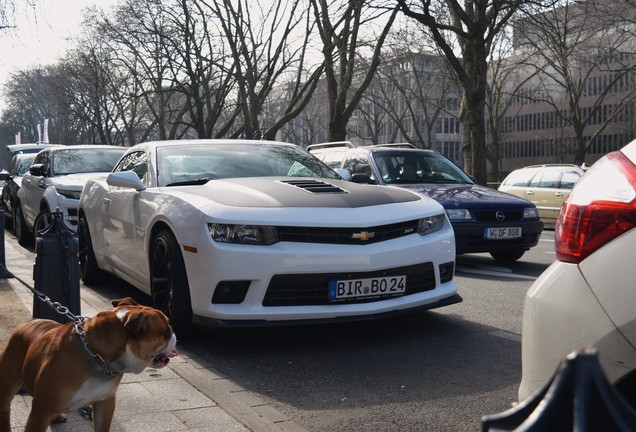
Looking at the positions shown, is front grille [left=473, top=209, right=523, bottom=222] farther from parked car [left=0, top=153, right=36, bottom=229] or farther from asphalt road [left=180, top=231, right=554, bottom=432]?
parked car [left=0, top=153, right=36, bottom=229]

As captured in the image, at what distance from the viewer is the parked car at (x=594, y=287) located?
231 cm

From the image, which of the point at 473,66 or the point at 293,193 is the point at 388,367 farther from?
the point at 473,66

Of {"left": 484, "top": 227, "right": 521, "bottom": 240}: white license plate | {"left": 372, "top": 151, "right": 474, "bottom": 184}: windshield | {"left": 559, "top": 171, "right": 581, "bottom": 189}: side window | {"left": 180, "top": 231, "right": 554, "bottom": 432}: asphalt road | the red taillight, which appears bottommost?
{"left": 180, "top": 231, "right": 554, "bottom": 432}: asphalt road

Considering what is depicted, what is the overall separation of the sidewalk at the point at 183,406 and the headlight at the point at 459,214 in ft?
17.2

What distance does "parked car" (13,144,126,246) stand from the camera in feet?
39.0

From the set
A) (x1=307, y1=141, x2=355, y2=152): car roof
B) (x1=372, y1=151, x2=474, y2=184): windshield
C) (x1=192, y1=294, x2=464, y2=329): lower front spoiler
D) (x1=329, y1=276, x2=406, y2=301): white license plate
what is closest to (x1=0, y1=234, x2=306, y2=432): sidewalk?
(x1=192, y1=294, x2=464, y2=329): lower front spoiler

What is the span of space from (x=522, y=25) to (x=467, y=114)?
4017 mm

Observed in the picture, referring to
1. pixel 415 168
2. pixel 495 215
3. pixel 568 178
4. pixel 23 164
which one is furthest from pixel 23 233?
pixel 568 178

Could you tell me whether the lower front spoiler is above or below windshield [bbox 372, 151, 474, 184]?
below

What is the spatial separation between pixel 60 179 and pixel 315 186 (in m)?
7.46

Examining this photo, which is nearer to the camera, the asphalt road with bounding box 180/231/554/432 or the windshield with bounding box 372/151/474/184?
the asphalt road with bounding box 180/231/554/432

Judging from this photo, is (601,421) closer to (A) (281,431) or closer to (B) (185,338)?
(A) (281,431)

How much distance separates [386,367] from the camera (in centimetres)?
532

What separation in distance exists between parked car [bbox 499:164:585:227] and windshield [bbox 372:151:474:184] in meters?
7.66
